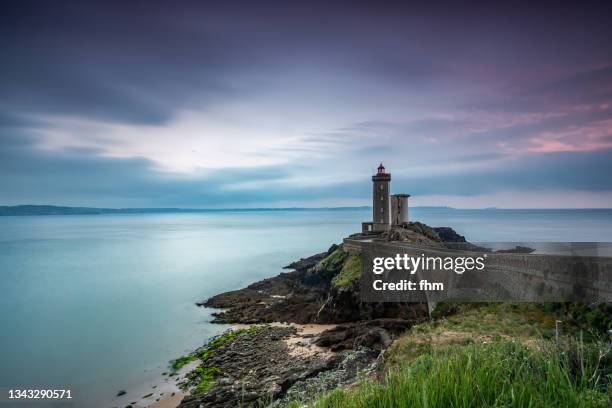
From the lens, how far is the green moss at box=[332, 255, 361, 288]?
71.2 ft

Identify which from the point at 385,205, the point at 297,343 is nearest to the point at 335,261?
the point at 385,205

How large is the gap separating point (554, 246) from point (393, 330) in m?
7.59

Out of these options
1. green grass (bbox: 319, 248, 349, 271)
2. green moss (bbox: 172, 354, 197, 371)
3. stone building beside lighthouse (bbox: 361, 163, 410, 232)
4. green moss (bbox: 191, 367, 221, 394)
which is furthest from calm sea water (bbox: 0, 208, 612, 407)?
stone building beside lighthouse (bbox: 361, 163, 410, 232)

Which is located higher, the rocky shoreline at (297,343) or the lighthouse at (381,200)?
the lighthouse at (381,200)

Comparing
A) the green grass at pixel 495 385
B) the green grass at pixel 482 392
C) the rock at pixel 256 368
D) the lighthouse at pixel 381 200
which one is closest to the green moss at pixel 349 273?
the rock at pixel 256 368

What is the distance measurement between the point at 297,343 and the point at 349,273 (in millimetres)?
7572

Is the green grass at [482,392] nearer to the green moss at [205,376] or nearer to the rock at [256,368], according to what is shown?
the rock at [256,368]

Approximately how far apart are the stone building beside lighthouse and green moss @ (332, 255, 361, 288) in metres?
7.72

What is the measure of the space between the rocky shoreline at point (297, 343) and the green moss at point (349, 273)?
76mm

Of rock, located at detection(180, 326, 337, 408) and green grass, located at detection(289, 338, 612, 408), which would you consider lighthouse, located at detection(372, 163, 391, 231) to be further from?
green grass, located at detection(289, 338, 612, 408)

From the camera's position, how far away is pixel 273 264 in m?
48.1

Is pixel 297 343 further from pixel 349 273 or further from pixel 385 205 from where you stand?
pixel 385 205

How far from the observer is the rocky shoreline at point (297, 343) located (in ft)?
38.7

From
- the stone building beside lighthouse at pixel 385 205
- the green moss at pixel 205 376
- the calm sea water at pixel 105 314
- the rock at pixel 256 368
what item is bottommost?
the calm sea water at pixel 105 314
